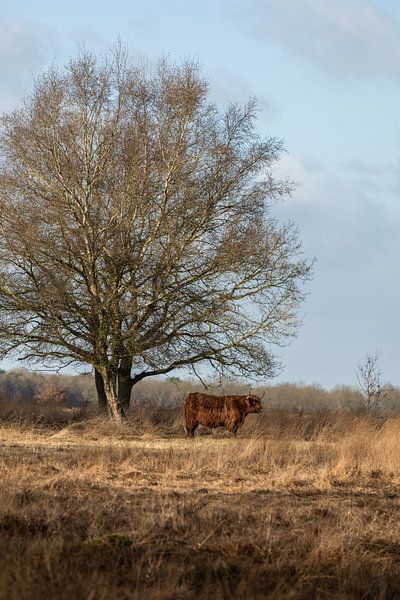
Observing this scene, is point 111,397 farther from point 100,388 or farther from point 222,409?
point 222,409

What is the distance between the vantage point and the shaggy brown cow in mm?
24875

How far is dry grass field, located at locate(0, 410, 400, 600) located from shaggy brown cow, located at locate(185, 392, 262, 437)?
5096 mm

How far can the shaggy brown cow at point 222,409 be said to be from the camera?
2488cm

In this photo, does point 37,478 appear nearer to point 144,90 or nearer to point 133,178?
point 133,178

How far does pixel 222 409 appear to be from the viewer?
2494 cm

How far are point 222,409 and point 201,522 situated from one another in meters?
14.2

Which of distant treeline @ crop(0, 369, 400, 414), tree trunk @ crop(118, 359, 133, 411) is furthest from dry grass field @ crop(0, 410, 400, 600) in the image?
distant treeline @ crop(0, 369, 400, 414)

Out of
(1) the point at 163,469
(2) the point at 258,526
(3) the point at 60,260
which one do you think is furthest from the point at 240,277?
(2) the point at 258,526

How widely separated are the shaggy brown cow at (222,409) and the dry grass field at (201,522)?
5.10m

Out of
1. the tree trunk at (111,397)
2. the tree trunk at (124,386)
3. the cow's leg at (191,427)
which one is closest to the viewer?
the cow's leg at (191,427)

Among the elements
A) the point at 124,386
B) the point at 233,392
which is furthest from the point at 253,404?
the point at 233,392

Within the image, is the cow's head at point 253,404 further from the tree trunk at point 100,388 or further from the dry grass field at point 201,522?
the tree trunk at point 100,388

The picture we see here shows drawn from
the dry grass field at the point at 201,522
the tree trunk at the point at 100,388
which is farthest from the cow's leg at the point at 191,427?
the tree trunk at the point at 100,388

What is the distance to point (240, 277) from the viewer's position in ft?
94.9
